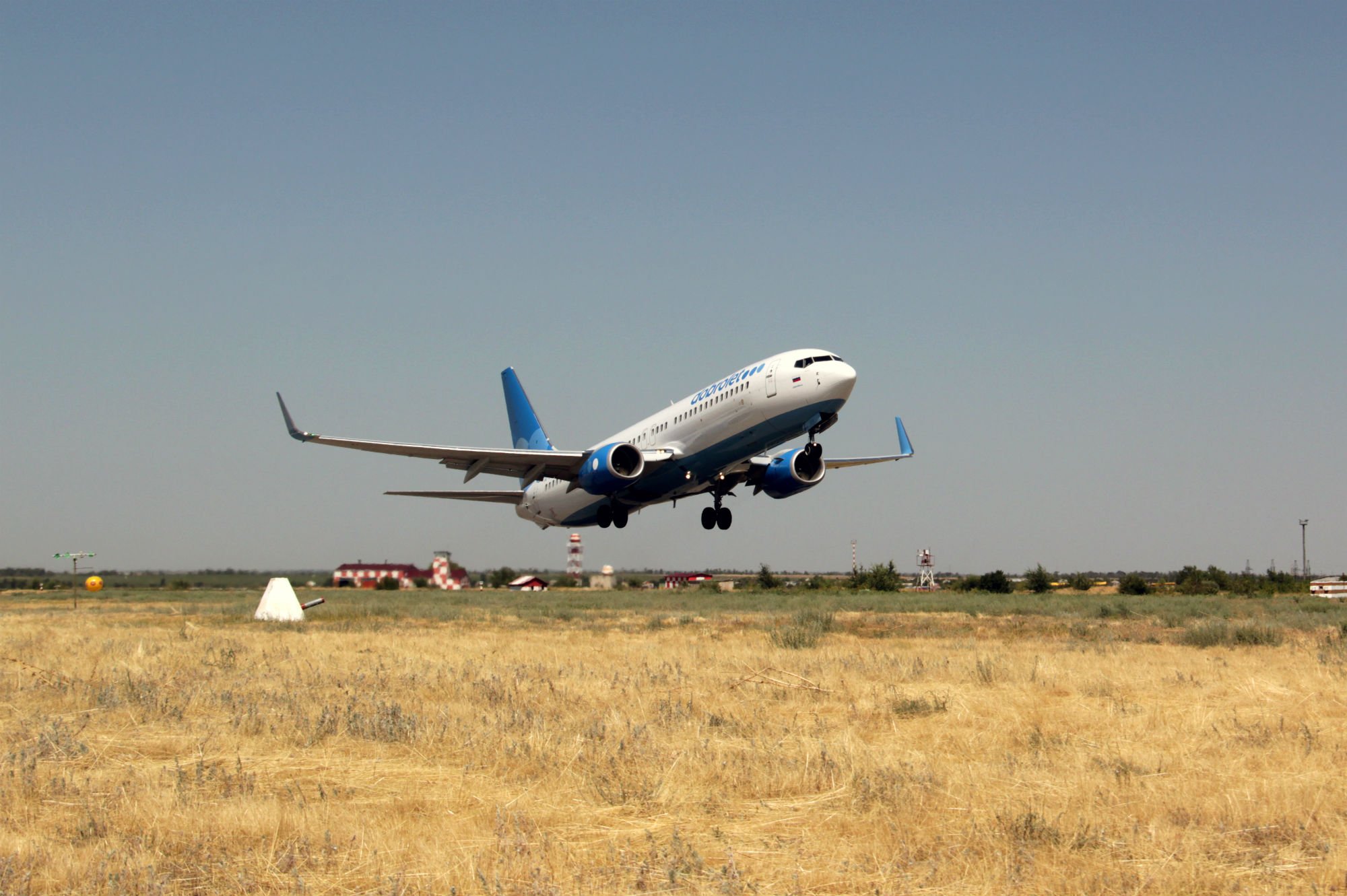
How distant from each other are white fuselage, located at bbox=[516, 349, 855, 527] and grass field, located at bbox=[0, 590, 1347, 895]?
8.94 m

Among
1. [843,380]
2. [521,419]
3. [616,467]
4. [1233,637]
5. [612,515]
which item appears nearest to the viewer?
[1233,637]

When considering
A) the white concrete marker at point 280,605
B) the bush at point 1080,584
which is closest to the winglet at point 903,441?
the white concrete marker at point 280,605

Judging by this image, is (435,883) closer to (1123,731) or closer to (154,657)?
(1123,731)

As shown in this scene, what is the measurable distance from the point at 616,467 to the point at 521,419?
19.1 metres

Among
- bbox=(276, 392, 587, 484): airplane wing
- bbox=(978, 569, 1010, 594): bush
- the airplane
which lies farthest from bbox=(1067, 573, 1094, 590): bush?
bbox=(276, 392, 587, 484): airplane wing

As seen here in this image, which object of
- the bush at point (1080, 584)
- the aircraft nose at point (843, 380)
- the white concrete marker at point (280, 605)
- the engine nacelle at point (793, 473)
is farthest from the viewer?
the bush at point (1080, 584)

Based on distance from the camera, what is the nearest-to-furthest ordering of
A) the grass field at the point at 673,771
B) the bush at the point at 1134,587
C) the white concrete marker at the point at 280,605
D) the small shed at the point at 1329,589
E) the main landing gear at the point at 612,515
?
the grass field at the point at 673,771 < the white concrete marker at the point at 280,605 < the main landing gear at the point at 612,515 < the small shed at the point at 1329,589 < the bush at the point at 1134,587

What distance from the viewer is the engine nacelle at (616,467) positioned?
3138cm

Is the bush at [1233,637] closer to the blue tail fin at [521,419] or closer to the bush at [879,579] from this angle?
the blue tail fin at [521,419]

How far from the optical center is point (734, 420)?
29.3m

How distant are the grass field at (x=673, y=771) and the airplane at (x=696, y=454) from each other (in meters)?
9.14

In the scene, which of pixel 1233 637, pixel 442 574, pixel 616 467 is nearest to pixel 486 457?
pixel 616 467

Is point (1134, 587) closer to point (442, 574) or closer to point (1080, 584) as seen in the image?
point (1080, 584)

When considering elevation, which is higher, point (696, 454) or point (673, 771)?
point (696, 454)
